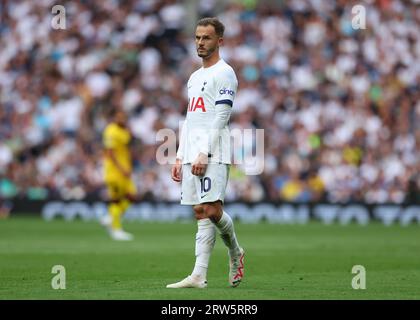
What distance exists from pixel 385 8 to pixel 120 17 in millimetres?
8320

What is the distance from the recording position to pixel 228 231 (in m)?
10.0

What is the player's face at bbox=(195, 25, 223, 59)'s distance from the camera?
32.6 feet

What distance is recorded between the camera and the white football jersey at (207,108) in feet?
32.2

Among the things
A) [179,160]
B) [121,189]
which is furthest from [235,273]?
[121,189]

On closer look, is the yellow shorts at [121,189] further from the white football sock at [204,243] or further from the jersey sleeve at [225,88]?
the jersey sleeve at [225,88]

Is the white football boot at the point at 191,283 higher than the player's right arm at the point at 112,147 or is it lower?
lower

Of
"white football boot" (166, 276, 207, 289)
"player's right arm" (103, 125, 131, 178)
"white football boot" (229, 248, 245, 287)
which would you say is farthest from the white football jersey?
"player's right arm" (103, 125, 131, 178)

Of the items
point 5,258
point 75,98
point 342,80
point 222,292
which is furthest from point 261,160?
point 222,292

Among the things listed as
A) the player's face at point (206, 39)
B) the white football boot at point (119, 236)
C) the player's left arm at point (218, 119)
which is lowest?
the white football boot at point (119, 236)

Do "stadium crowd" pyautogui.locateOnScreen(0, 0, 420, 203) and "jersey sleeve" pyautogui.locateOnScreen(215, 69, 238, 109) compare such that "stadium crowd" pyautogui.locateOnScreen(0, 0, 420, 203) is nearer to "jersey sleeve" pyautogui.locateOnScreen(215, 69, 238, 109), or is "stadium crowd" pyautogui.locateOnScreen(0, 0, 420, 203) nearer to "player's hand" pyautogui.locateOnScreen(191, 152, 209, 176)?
"jersey sleeve" pyautogui.locateOnScreen(215, 69, 238, 109)

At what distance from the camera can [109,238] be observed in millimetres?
19156

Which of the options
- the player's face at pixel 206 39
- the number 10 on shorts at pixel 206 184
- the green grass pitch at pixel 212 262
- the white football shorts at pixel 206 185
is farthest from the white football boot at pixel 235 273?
the player's face at pixel 206 39

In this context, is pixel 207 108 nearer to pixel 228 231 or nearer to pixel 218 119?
pixel 218 119

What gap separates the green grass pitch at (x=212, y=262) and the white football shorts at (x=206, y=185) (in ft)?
3.11
